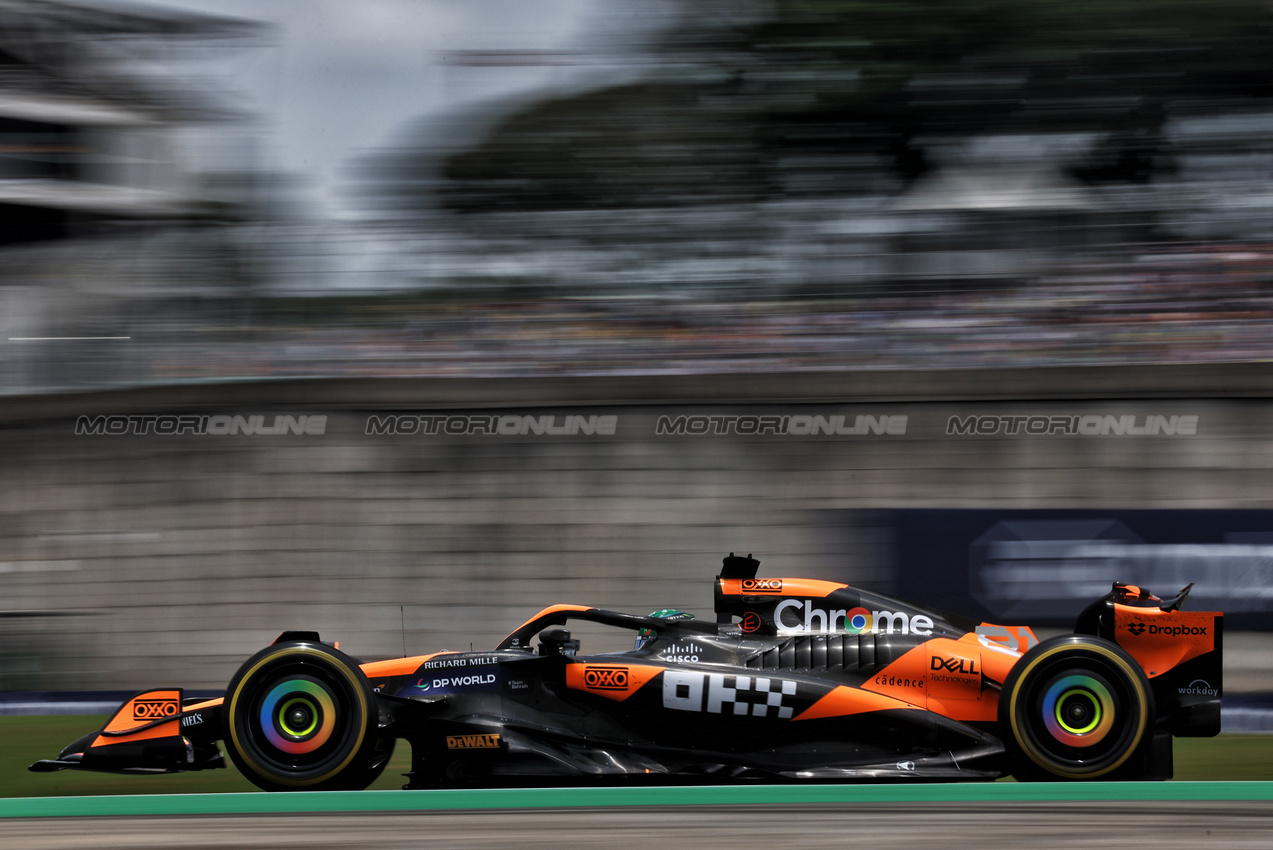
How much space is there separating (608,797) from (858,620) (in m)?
1.44

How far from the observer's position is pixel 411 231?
1073 centimetres

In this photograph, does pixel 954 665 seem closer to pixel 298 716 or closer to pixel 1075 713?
pixel 1075 713

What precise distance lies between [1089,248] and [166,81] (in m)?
10.6

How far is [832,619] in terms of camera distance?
5.19 meters

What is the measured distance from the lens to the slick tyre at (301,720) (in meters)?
4.72

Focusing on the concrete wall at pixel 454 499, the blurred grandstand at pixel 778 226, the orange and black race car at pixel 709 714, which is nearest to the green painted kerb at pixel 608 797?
the orange and black race car at pixel 709 714

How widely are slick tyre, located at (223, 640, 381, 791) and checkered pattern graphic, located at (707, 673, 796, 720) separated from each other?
143cm

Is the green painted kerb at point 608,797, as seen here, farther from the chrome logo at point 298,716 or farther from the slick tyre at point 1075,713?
the chrome logo at point 298,716

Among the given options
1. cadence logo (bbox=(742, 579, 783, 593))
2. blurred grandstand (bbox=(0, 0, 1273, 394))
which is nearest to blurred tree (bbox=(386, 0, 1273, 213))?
blurred grandstand (bbox=(0, 0, 1273, 394))

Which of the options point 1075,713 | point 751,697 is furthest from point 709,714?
point 1075,713

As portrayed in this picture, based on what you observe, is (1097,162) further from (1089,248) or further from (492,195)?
(492,195)

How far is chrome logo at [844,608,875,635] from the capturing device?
17.0 feet

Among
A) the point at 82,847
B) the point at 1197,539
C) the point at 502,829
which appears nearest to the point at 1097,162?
the point at 1197,539

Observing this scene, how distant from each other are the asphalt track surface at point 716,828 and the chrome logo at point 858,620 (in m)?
1.04
